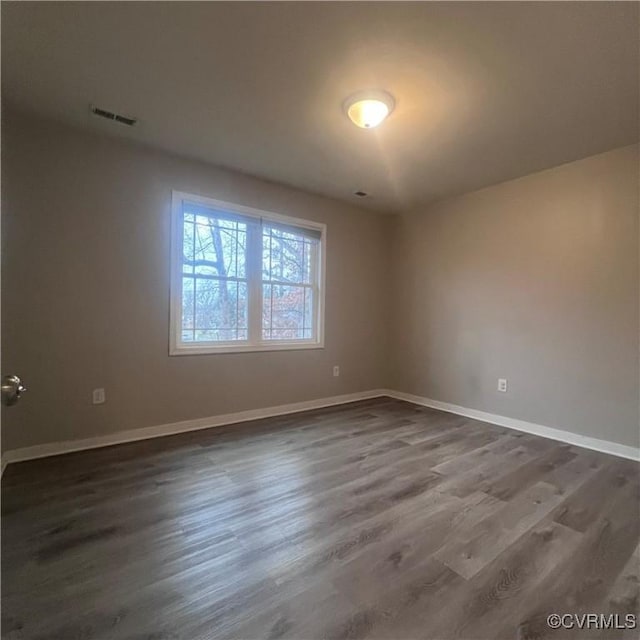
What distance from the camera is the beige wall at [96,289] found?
8.74 ft

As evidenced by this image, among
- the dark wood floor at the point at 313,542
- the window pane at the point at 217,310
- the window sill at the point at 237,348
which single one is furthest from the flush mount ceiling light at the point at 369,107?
the dark wood floor at the point at 313,542

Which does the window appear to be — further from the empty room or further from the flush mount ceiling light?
the flush mount ceiling light

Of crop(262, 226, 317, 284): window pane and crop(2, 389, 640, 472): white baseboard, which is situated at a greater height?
crop(262, 226, 317, 284): window pane

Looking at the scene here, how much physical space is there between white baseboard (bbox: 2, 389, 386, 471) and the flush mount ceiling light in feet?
9.36

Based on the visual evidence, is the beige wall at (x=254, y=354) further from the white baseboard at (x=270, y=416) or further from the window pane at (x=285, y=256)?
the window pane at (x=285, y=256)

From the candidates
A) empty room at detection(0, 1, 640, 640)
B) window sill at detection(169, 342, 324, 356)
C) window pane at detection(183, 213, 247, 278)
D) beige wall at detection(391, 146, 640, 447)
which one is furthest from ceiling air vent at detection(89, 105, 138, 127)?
beige wall at detection(391, 146, 640, 447)

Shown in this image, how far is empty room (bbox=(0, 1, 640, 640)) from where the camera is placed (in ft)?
5.02

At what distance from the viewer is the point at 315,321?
4.39m

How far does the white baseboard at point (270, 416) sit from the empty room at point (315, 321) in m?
0.02

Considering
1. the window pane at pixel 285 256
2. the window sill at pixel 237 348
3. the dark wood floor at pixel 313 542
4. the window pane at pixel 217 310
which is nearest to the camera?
the dark wood floor at pixel 313 542

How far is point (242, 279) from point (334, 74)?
2104 millimetres

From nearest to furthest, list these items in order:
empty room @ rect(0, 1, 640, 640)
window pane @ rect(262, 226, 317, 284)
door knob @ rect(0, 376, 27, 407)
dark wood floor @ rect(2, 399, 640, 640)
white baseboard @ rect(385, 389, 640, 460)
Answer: door knob @ rect(0, 376, 27, 407)
dark wood floor @ rect(2, 399, 640, 640)
empty room @ rect(0, 1, 640, 640)
white baseboard @ rect(385, 389, 640, 460)
window pane @ rect(262, 226, 317, 284)

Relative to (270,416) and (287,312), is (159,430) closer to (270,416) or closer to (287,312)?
(270,416)

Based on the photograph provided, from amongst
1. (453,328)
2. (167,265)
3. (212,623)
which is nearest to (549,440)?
(453,328)
